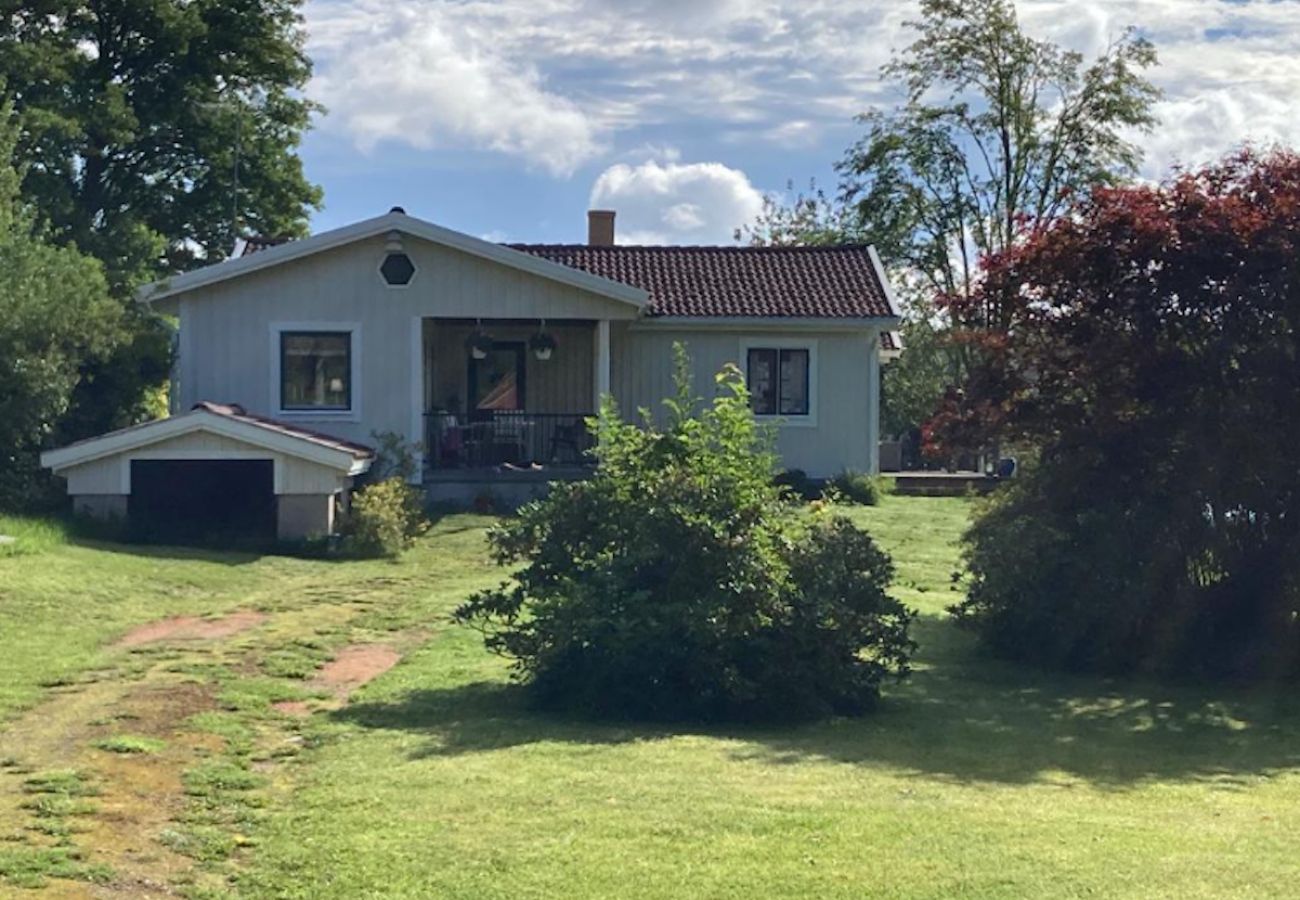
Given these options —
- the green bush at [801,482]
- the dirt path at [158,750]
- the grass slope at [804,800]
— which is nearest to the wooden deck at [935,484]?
the green bush at [801,482]

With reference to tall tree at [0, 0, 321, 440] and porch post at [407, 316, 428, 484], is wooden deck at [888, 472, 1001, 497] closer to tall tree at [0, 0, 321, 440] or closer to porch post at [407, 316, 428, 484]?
porch post at [407, 316, 428, 484]

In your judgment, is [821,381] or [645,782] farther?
[821,381]

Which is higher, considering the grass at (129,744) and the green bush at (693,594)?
the green bush at (693,594)

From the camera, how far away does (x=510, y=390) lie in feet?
89.2

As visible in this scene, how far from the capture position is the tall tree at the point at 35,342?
758 inches

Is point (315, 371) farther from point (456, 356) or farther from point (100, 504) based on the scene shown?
point (100, 504)

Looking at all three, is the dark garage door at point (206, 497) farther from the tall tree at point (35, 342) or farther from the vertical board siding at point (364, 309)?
the vertical board siding at point (364, 309)

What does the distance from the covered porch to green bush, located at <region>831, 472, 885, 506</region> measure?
4.05m

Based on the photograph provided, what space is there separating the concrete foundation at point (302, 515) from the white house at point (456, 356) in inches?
1.0

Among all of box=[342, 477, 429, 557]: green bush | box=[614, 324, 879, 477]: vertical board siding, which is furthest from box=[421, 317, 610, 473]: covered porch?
box=[342, 477, 429, 557]: green bush

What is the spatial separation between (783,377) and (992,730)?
1573 cm

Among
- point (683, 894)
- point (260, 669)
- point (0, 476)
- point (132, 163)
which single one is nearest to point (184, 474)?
point (0, 476)

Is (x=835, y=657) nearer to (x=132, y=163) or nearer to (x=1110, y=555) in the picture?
(x=1110, y=555)

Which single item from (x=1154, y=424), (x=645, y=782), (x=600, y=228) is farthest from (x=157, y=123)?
(x=645, y=782)
